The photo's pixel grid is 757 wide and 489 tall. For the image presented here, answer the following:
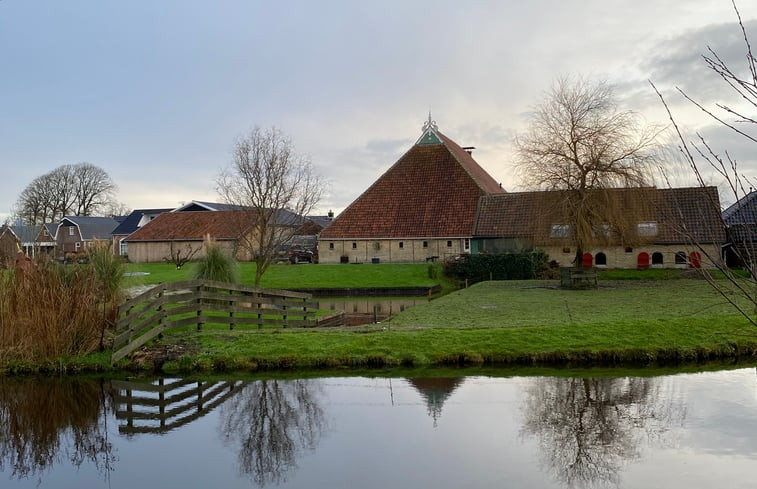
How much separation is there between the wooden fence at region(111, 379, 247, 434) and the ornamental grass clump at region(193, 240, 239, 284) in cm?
772

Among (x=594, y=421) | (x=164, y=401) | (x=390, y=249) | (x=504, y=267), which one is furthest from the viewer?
(x=390, y=249)

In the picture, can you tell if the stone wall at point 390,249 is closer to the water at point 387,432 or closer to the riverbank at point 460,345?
the riverbank at point 460,345

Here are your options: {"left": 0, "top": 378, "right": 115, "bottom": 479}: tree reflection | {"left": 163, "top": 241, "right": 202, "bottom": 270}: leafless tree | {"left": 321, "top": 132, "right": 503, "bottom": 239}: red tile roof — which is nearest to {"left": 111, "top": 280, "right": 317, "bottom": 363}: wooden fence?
{"left": 0, "top": 378, "right": 115, "bottom": 479}: tree reflection

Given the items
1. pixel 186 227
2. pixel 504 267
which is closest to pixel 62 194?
pixel 186 227

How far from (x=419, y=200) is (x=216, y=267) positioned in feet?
89.3

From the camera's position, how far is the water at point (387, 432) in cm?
736

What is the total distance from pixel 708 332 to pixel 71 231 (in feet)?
241

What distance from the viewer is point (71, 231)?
73812mm

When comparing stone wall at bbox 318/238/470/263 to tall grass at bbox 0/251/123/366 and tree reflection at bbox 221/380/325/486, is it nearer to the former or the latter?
tall grass at bbox 0/251/123/366

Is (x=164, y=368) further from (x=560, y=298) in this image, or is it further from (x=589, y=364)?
(x=560, y=298)

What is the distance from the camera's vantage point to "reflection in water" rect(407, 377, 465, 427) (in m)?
10.0

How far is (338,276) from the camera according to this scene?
122ft

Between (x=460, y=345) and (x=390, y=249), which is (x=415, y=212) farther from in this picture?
(x=460, y=345)

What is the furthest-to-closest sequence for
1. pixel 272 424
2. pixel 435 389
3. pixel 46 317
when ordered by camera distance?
pixel 46 317 → pixel 435 389 → pixel 272 424
